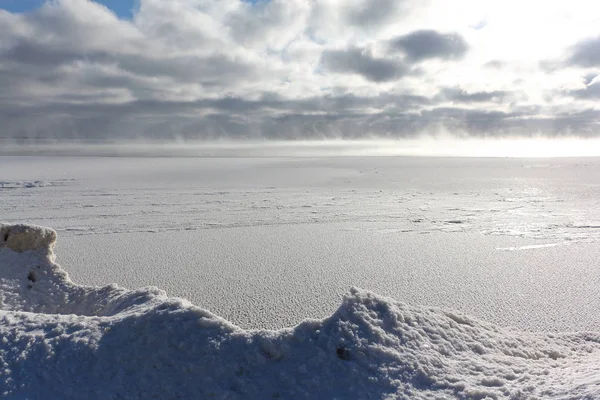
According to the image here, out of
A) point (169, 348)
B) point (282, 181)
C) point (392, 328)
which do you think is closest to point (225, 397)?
point (169, 348)

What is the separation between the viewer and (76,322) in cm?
214

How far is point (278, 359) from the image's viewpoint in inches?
75.3

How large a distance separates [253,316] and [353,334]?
136 centimetres

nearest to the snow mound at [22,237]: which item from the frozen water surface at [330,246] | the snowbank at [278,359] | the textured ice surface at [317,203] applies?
the frozen water surface at [330,246]

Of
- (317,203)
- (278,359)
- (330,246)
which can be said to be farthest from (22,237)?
(317,203)

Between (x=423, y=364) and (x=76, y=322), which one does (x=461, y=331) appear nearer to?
(x=423, y=364)

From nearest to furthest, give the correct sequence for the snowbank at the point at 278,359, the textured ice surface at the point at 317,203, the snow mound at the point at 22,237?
1. the snowbank at the point at 278,359
2. the snow mound at the point at 22,237
3. the textured ice surface at the point at 317,203

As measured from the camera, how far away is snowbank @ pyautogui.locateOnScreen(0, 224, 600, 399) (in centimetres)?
179

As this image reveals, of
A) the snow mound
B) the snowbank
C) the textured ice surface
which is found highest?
the snow mound

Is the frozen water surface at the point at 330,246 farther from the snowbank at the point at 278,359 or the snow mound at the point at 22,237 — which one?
the snowbank at the point at 278,359

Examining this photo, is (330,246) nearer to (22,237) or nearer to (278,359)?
(22,237)

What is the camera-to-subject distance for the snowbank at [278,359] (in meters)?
1.79

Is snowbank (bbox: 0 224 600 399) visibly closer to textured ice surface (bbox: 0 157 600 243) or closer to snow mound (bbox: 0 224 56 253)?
snow mound (bbox: 0 224 56 253)

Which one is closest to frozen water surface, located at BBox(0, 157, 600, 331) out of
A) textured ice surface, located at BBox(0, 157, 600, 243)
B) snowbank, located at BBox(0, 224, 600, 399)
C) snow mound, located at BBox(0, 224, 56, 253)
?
textured ice surface, located at BBox(0, 157, 600, 243)
